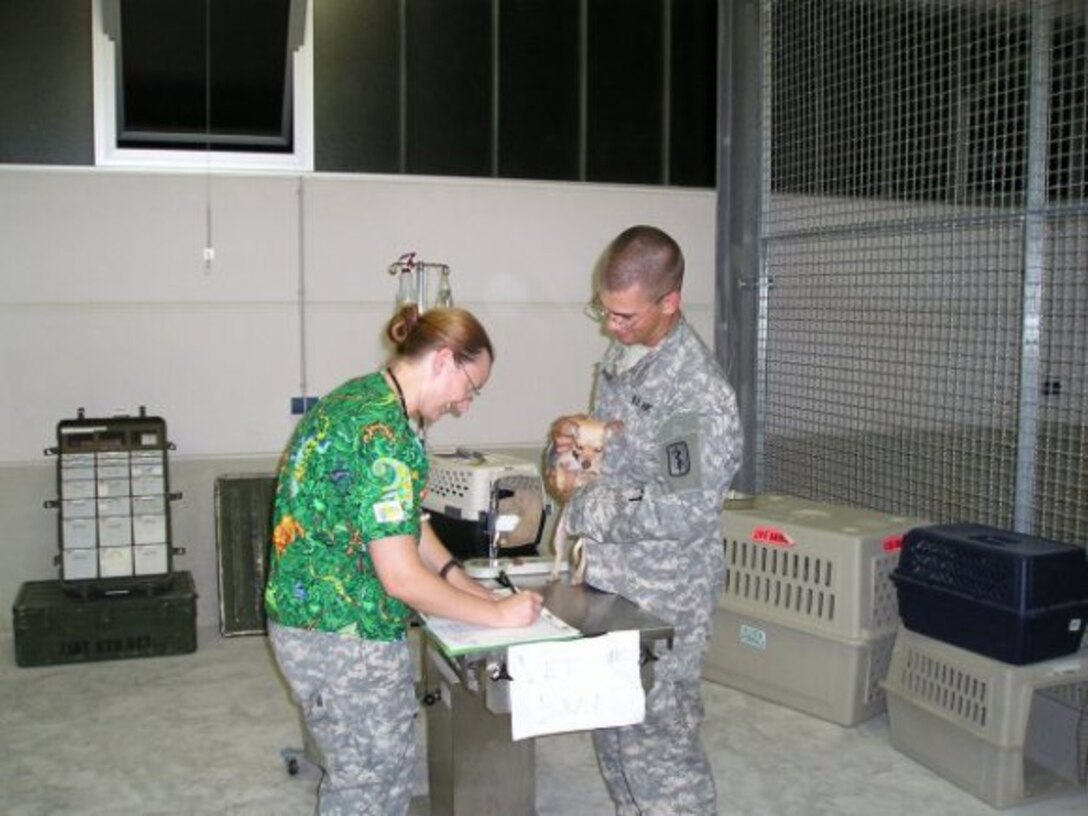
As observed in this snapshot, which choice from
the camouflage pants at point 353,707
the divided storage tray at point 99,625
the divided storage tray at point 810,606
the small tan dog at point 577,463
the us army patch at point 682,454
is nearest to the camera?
the camouflage pants at point 353,707

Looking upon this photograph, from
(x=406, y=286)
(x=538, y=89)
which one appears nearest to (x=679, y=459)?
(x=406, y=286)

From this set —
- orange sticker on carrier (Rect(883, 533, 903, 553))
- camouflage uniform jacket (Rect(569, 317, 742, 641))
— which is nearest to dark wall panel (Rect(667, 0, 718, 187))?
orange sticker on carrier (Rect(883, 533, 903, 553))

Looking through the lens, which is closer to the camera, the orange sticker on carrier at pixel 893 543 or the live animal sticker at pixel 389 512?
the live animal sticker at pixel 389 512

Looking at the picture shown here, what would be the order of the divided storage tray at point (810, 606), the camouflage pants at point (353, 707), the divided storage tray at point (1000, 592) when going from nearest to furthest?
the camouflage pants at point (353, 707), the divided storage tray at point (1000, 592), the divided storage tray at point (810, 606)

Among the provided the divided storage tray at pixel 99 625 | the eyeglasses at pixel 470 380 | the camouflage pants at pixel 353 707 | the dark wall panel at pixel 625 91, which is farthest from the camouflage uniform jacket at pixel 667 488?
the dark wall panel at pixel 625 91

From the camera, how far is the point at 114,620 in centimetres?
411

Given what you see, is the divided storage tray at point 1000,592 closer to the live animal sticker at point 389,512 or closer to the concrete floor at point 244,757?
the concrete floor at point 244,757

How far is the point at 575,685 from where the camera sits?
1911mm

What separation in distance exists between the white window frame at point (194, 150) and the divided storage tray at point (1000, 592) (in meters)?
3.13

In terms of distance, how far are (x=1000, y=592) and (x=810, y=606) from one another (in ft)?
2.65

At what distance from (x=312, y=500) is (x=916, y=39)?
11.4 feet

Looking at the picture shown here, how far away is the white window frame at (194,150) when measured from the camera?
436cm

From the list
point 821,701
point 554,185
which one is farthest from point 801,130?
point 821,701

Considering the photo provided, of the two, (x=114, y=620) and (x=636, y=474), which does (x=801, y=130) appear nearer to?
(x=636, y=474)
